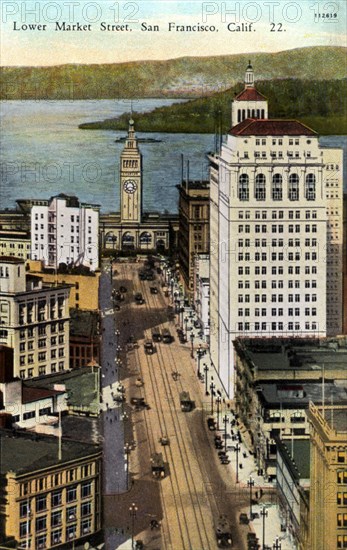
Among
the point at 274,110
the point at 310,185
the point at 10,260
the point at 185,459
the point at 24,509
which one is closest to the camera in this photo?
the point at 24,509

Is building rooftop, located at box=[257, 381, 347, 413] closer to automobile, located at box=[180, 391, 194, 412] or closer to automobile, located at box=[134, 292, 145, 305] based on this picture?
automobile, located at box=[180, 391, 194, 412]

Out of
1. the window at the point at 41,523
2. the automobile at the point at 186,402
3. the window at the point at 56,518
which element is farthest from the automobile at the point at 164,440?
the window at the point at 41,523

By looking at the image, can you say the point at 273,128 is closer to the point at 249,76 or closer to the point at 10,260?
the point at 249,76

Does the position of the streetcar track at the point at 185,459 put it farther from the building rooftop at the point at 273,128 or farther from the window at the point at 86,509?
the building rooftop at the point at 273,128

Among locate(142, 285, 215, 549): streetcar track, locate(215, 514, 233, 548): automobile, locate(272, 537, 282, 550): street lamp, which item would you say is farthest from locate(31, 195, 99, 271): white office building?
locate(272, 537, 282, 550): street lamp

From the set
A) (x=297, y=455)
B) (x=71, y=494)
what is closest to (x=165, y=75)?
(x=297, y=455)

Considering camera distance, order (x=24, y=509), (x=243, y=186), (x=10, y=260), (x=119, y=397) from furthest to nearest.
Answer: (x=243, y=186)
(x=119, y=397)
(x=10, y=260)
(x=24, y=509)

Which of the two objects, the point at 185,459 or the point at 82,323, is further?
the point at 185,459

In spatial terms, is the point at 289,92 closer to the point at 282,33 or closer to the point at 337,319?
the point at 282,33
